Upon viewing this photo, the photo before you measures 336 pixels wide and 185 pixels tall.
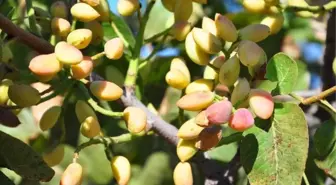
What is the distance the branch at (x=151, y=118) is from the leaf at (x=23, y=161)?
0.11 meters

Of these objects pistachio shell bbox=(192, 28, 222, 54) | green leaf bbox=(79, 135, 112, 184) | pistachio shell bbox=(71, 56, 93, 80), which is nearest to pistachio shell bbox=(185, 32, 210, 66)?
pistachio shell bbox=(192, 28, 222, 54)

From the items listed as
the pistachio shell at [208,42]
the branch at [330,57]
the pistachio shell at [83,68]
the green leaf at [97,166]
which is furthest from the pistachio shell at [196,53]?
the green leaf at [97,166]

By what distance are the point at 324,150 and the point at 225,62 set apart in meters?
0.16

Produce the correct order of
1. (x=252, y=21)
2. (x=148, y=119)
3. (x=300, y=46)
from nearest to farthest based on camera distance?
(x=148, y=119), (x=252, y=21), (x=300, y=46)

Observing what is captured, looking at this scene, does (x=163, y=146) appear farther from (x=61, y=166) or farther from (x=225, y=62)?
(x=225, y=62)

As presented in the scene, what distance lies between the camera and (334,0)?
1046 millimetres

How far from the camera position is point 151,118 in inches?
37.4

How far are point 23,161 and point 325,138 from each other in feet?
1.13

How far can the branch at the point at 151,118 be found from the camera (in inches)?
34.5

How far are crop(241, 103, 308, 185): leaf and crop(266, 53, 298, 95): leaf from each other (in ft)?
0.11

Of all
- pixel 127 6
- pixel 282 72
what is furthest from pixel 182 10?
pixel 282 72

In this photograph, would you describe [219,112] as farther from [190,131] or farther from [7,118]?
[7,118]

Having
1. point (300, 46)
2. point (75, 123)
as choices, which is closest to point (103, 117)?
point (75, 123)

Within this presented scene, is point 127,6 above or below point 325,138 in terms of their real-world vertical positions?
above
